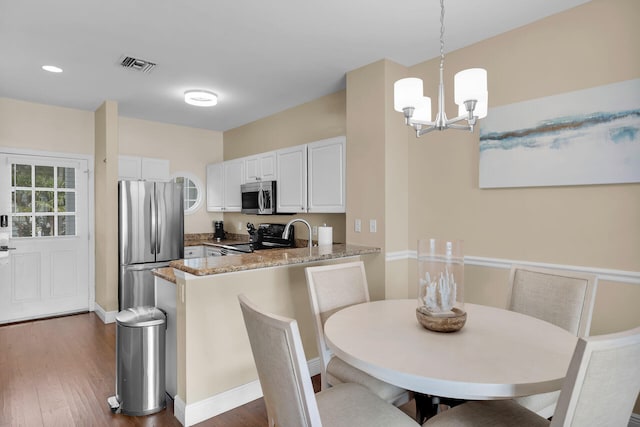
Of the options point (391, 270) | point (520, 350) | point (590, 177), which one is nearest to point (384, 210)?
point (391, 270)

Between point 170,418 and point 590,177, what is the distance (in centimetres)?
303

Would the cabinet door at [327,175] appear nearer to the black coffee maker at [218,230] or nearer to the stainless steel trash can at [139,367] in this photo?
the stainless steel trash can at [139,367]

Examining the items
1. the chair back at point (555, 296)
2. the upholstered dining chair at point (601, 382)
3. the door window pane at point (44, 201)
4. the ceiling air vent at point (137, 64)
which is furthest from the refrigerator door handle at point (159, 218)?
the upholstered dining chair at point (601, 382)

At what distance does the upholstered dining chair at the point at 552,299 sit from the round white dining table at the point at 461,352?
31 centimetres

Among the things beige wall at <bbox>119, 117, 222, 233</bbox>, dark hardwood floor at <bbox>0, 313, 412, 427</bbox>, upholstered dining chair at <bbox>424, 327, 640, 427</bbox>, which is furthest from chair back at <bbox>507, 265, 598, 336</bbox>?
beige wall at <bbox>119, 117, 222, 233</bbox>

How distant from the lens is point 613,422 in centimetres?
105

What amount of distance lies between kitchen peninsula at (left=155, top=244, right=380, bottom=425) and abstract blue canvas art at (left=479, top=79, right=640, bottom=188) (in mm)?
1485

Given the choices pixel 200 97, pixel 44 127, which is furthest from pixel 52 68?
pixel 44 127

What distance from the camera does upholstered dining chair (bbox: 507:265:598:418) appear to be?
170cm

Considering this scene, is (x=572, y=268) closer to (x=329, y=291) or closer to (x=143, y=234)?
(x=329, y=291)

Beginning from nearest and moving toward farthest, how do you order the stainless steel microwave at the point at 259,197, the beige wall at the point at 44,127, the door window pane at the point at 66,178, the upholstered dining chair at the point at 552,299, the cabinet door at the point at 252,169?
the upholstered dining chair at the point at 552,299
the beige wall at the point at 44,127
the stainless steel microwave at the point at 259,197
the door window pane at the point at 66,178
the cabinet door at the point at 252,169

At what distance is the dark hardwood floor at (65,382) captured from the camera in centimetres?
223

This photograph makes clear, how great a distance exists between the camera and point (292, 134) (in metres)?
4.48

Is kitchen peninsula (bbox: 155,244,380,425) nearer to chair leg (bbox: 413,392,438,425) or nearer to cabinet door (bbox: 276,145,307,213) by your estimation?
chair leg (bbox: 413,392,438,425)
